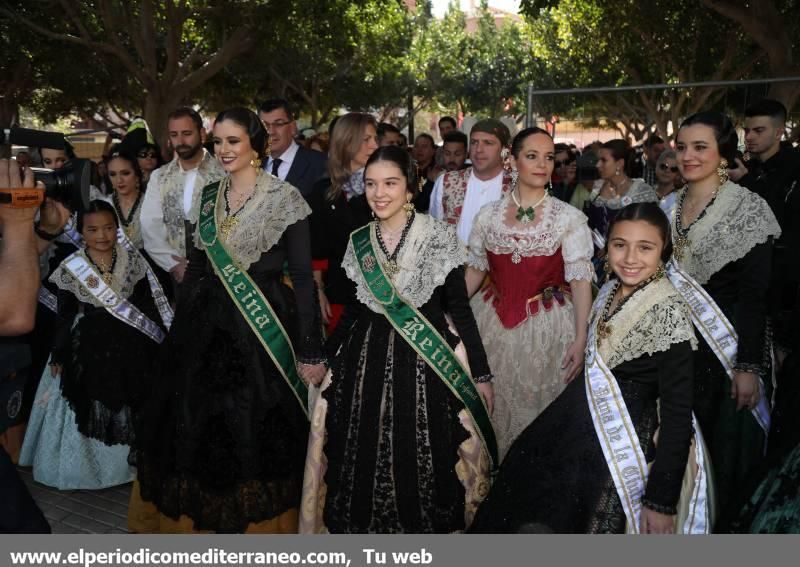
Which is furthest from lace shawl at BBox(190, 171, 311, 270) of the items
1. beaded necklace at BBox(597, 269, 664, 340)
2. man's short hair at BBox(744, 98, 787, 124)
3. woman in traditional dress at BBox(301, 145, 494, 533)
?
man's short hair at BBox(744, 98, 787, 124)

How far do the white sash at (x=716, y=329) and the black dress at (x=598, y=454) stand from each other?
534 mm

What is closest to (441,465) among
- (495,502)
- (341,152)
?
(495,502)

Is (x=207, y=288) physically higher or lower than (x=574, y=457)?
higher

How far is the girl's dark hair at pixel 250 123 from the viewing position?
10.1ft

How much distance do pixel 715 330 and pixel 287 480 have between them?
181cm

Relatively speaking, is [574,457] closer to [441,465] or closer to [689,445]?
[689,445]

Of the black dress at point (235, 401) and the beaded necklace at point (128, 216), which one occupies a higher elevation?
the beaded necklace at point (128, 216)

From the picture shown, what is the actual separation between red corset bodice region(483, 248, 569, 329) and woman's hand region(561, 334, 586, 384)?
29 centimetres

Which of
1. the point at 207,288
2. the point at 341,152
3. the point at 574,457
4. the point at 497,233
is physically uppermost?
the point at 341,152

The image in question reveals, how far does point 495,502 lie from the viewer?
8.14 feet

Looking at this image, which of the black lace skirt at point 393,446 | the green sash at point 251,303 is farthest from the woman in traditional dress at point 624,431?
the green sash at point 251,303

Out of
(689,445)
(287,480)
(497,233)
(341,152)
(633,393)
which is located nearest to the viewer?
(689,445)

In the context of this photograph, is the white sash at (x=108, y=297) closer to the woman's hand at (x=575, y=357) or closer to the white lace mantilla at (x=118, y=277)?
the white lace mantilla at (x=118, y=277)

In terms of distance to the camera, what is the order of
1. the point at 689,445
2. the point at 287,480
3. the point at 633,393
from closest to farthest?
the point at 689,445
the point at 633,393
the point at 287,480
